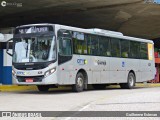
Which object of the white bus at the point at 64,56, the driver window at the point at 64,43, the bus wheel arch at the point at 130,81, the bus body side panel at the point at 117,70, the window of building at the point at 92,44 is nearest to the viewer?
the white bus at the point at 64,56

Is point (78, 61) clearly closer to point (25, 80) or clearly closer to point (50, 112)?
point (25, 80)

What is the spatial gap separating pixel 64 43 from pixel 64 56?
61 cm

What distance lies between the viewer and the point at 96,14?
3491cm

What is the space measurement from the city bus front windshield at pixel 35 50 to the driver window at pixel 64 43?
1.30ft

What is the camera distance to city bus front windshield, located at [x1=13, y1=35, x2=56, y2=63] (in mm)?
18500

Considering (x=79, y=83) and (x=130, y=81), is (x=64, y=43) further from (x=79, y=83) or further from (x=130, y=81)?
(x=130, y=81)

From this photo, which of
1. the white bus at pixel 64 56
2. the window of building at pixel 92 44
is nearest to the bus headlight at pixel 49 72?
the white bus at pixel 64 56

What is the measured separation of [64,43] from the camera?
19062 mm

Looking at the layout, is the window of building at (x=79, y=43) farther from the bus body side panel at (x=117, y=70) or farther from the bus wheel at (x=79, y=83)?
the bus body side panel at (x=117, y=70)

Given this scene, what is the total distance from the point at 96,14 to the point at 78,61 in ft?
51.3

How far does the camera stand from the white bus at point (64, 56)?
18500mm

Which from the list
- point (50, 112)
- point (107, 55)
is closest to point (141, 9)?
point (107, 55)

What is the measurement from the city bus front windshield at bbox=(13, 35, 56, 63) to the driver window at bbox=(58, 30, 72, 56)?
15.6 inches

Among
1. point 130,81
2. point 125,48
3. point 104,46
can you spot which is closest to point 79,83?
point 104,46
